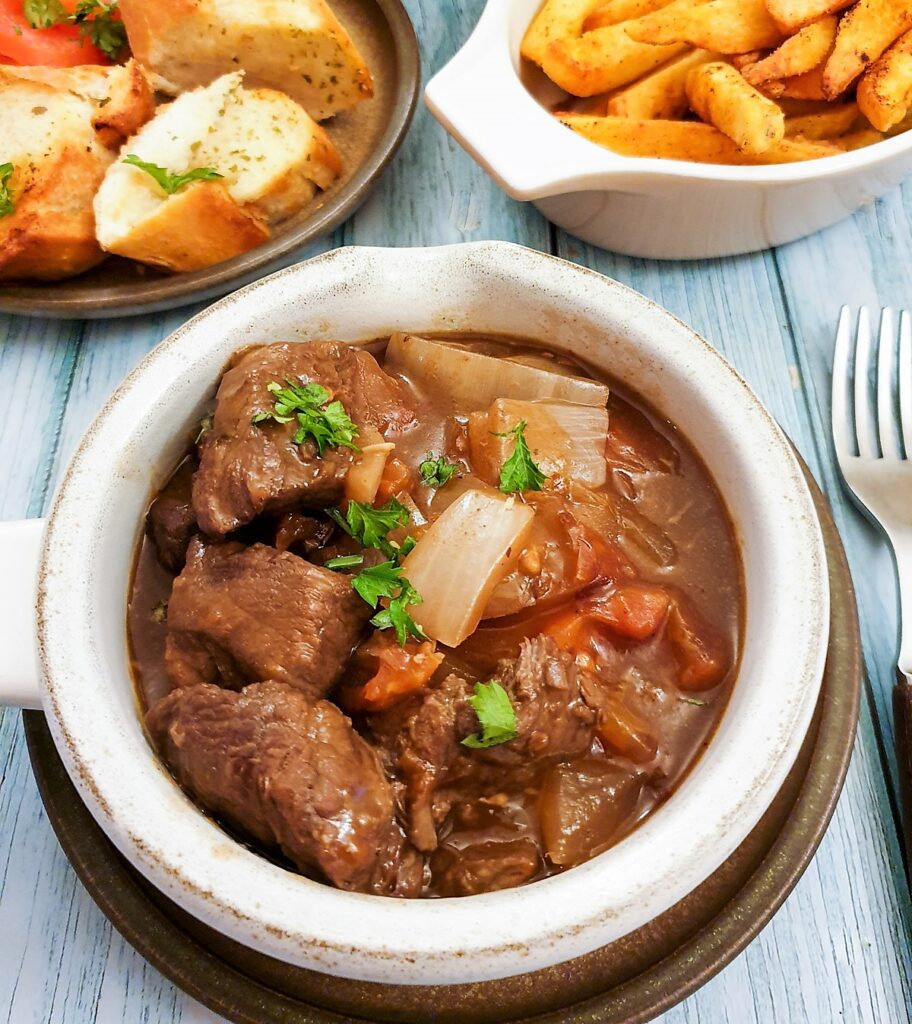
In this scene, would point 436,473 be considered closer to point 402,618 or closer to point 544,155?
point 402,618

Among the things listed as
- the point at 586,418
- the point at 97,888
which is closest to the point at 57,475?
the point at 97,888

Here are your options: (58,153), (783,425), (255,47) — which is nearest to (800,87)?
(783,425)

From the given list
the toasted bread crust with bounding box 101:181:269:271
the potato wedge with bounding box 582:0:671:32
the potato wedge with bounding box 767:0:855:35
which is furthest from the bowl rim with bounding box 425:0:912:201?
the toasted bread crust with bounding box 101:181:269:271

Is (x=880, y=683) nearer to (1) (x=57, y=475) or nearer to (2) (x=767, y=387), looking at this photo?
(2) (x=767, y=387)

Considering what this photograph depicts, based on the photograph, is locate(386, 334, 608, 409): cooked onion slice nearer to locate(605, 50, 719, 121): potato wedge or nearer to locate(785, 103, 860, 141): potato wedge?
locate(605, 50, 719, 121): potato wedge

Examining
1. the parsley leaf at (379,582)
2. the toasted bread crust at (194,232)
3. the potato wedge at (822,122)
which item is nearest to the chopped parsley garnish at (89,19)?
the toasted bread crust at (194,232)

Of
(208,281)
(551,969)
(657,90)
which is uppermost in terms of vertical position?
(657,90)
